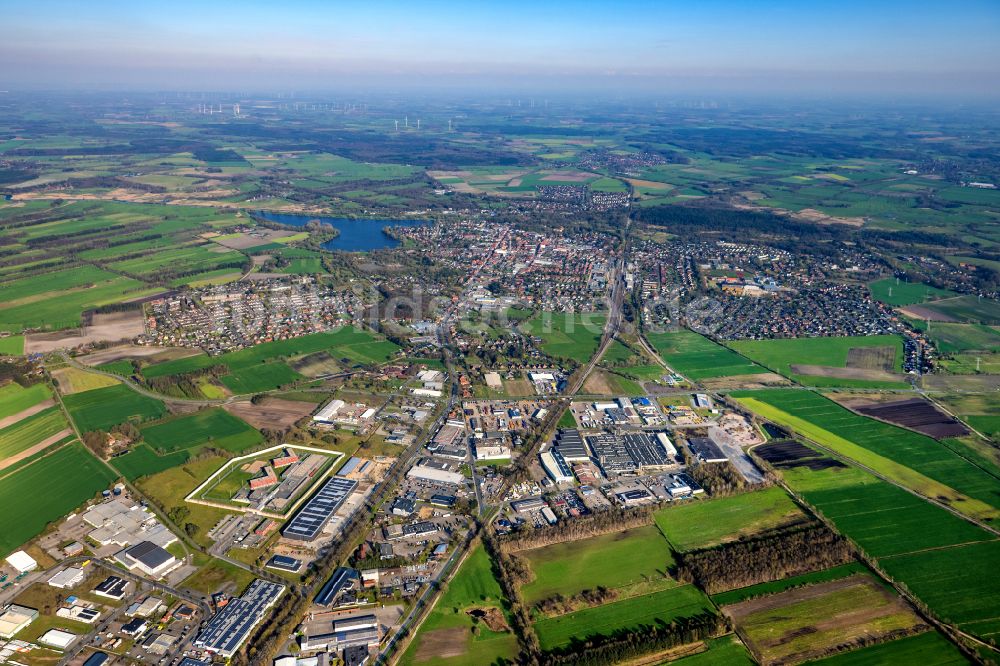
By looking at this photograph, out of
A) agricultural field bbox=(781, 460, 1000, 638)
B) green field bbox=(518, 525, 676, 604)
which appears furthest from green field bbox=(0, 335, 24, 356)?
agricultural field bbox=(781, 460, 1000, 638)

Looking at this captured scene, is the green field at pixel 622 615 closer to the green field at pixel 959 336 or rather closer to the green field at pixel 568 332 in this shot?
the green field at pixel 568 332

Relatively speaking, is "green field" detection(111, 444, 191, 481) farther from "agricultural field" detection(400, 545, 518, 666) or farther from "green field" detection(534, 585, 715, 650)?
"green field" detection(534, 585, 715, 650)

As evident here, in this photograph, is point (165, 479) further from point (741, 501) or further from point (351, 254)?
point (351, 254)

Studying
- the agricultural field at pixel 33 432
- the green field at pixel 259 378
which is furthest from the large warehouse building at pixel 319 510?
the agricultural field at pixel 33 432

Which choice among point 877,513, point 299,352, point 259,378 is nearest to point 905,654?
point 877,513

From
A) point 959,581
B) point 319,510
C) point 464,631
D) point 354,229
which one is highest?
point 354,229

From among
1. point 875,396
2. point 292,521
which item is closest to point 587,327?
point 875,396

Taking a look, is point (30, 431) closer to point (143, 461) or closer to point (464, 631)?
point (143, 461)
